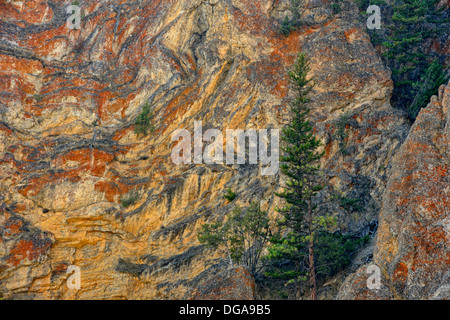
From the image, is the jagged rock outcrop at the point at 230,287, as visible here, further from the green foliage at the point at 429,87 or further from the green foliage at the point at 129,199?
the green foliage at the point at 429,87

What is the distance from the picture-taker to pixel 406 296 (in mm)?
21391

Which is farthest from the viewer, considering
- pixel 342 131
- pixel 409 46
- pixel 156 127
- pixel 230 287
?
A: pixel 409 46

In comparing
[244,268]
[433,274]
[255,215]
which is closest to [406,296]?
[433,274]

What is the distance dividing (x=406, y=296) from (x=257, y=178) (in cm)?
1746

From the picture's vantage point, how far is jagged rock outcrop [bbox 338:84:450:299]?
70.4 ft

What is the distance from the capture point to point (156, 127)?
140ft

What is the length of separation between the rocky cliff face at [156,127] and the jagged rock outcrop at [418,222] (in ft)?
25.2

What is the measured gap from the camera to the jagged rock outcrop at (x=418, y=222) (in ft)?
70.4

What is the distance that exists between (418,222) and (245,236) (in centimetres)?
1214

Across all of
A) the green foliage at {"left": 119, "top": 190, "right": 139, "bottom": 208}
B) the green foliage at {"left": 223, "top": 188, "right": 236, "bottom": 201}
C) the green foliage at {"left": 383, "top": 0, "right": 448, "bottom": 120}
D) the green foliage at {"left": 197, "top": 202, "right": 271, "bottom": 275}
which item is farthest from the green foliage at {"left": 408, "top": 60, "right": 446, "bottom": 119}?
the green foliage at {"left": 119, "top": 190, "right": 139, "bottom": 208}

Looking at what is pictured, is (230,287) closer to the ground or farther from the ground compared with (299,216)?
closer to the ground

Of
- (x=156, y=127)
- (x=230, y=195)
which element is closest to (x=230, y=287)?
(x=230, y=195)

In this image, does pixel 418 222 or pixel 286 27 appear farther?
pixel 286 27

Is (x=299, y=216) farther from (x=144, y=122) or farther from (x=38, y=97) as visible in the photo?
(x=38, y=97)
